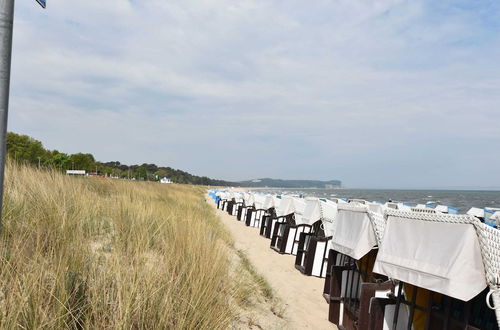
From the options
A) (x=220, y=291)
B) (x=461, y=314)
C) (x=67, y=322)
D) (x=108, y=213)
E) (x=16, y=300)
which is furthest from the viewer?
(x=108, y=213)

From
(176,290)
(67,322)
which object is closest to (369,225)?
(176,290)

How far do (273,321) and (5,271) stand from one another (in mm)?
2870

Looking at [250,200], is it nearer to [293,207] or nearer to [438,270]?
[293,207]

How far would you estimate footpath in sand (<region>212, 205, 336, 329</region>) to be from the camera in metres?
5.35

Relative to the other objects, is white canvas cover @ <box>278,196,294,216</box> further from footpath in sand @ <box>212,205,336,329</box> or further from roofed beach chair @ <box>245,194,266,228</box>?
roofed beach chair @ <box>245,194,266,228</box>

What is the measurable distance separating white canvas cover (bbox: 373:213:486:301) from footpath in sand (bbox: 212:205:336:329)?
1554 mm

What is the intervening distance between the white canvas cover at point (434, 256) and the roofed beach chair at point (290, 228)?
5.63 meters

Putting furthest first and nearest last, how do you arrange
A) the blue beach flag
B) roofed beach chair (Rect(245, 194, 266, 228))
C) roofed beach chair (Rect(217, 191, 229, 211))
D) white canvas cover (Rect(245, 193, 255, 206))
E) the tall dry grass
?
roofed beach chair (Rect(217, 191, 229, 211)) → white canvas cover (Rect(245, 193, 255, 206)) → roofed beach chair (Rect(245, 194, 266, 228)) → the tall dry grass → the blue beach flag

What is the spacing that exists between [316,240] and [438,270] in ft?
16.0

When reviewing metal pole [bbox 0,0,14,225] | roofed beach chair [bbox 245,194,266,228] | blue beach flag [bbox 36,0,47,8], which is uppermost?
blue beach flag [bbox 36,0,47,8]

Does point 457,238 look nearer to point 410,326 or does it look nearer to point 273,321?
point 410,326

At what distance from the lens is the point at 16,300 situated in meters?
2.33

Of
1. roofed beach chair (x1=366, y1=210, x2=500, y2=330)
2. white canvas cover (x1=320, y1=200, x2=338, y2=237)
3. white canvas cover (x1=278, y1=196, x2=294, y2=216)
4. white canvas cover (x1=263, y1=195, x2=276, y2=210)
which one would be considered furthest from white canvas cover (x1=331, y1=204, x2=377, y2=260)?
white canvas cover (x1=263, y1=195, x2=276, y2=210)

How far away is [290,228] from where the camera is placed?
1052cm
